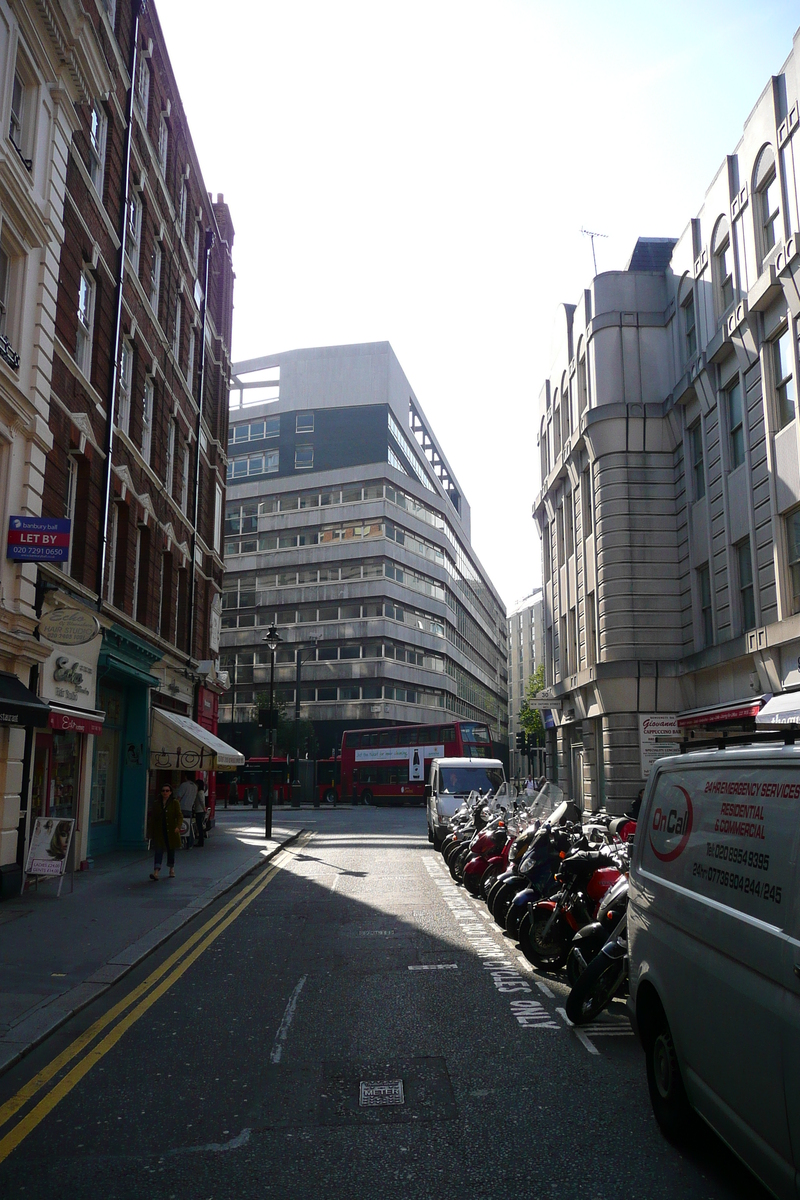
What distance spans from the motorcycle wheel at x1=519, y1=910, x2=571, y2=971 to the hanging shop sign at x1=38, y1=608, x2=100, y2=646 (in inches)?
332

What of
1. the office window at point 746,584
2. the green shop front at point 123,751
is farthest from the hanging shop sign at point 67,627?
the office window at point 746,584

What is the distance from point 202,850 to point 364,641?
41823mm

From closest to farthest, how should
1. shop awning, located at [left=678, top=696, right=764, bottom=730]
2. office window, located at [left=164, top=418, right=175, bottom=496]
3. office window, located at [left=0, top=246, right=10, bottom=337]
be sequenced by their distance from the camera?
office window, located at [left=0, top=246, right=10, bottom=337], shop awning, located at [left=678, top=696, right=764, bottom=730], office window, located at [left=164, top=418, right=175, bottom=496]

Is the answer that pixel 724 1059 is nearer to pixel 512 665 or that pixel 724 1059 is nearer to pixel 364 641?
pixel 364 641

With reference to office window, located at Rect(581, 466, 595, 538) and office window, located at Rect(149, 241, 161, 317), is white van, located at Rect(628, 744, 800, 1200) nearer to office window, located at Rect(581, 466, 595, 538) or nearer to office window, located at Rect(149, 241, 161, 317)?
office window, located at Rect(149, 241, 161, 317)

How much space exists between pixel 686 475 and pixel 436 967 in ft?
65.5

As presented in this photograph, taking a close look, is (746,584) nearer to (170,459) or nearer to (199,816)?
(199,816)

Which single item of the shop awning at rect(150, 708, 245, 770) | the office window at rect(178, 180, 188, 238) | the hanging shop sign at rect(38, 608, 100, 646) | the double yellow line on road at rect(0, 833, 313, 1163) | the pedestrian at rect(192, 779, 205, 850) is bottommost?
the double yellow line on road at rect(0, 833, 313, 1163)

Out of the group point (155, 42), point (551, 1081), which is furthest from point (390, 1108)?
point (155, 42)

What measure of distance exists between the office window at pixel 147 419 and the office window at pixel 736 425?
1423 centimetres

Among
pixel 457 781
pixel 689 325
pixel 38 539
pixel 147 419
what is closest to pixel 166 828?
pixel 38 539

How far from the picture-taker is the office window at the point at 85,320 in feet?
56.0

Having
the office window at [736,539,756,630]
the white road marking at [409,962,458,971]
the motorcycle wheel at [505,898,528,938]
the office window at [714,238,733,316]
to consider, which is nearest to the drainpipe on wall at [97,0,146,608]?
the white road marking at [409,962,458,971]

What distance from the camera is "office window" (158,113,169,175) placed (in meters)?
23.2
